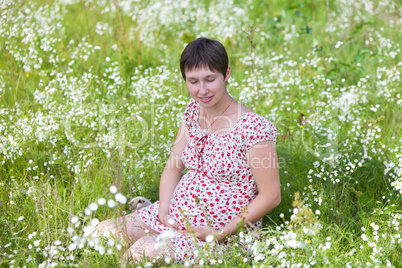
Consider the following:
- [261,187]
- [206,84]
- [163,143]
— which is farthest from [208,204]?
[163,143]

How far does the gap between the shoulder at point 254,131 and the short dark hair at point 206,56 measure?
332 mm

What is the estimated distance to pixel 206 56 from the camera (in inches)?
103

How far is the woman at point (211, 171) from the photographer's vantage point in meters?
2.60

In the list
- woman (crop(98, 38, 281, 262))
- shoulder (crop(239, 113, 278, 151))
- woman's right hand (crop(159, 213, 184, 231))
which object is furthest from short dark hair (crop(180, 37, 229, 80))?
woman's right hand (crop(159, 213, 184, 231))

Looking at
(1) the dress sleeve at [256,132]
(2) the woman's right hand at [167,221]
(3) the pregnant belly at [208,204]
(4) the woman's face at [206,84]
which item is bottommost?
(2) the woman's right hand at [167,221]

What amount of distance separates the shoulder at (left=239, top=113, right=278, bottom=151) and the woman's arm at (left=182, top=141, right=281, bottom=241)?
0.10 feet

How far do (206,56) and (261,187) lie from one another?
32.1 inches

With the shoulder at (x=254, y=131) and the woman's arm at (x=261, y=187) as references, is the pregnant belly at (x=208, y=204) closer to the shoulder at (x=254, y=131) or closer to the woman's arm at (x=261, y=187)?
the woman's arm at (x=261, y=187)

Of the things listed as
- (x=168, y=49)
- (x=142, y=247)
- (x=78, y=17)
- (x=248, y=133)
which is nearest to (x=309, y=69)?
(x=168, y=49)

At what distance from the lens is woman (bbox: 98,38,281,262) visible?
8.52 feet

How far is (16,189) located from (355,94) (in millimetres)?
3137

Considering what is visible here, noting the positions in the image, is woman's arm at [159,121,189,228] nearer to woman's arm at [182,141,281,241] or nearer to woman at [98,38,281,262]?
woman at [98,38,281,262]

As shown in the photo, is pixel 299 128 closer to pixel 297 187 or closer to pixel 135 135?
pixel 297 187

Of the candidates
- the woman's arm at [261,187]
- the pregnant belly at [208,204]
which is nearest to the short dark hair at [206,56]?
the woman's arm at [261,187]
